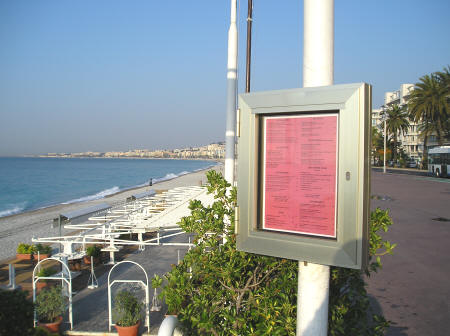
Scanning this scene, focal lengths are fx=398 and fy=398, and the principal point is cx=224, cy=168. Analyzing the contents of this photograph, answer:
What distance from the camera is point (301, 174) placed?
1.91 m

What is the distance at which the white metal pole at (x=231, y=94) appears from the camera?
16.4ft

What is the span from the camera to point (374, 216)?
2838mm

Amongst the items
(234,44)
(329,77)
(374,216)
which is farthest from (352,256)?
(234,44)

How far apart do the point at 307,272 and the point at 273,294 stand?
3.07 feet

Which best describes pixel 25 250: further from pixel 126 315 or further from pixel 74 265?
pixel 126 315

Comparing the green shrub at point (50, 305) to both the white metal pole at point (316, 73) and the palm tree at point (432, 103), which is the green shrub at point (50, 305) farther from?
the palm tree at point (432, 103)

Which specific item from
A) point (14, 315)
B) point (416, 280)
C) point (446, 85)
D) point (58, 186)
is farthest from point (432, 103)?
point (58, 186)

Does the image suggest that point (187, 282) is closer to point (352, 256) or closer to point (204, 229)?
point (204, 229)

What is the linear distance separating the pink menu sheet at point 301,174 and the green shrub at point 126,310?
4.20 metres

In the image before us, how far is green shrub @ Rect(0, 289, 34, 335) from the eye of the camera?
2.30m

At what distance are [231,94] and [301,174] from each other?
328cm

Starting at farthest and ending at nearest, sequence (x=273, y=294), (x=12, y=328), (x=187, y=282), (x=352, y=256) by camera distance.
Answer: (x=187, y=282)
(x=273, y=294)
(x=12, y=328)
(x=352, y=256)

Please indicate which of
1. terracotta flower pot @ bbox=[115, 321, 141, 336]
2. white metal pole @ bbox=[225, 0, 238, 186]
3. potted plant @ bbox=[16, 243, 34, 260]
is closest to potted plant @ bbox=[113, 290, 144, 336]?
terracotta flower pot @ bbox=[115, 321, 141, 336]

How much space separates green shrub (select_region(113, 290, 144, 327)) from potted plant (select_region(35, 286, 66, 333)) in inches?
37.4
